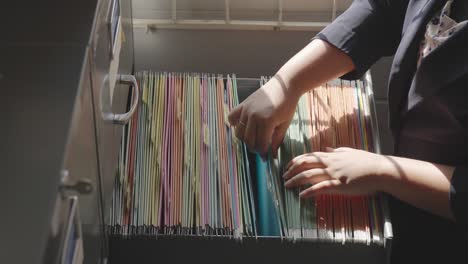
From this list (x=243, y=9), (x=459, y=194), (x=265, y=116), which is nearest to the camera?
(x=459, y=194)

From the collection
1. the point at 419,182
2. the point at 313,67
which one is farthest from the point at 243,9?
the point at 419,182

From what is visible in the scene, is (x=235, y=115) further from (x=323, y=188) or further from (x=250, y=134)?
(x=323, y=188)

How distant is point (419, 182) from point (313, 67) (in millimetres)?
242

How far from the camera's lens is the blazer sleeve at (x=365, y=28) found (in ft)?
3.02

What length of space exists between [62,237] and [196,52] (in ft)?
2.36

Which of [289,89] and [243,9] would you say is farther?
[243,9]

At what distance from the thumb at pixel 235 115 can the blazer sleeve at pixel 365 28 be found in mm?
172

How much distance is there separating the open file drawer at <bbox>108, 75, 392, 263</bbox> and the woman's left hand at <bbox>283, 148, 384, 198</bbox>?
0.18ft

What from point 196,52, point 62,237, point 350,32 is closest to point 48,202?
point 62,237

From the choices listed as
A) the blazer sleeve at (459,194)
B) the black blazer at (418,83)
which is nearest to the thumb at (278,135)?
the black blazer at (418,83)

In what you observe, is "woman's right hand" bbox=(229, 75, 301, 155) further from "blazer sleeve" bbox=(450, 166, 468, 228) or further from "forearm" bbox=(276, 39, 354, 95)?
"blazer sleeve" bbox=(450, 166, 468, 228)

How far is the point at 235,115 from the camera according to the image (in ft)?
2.97

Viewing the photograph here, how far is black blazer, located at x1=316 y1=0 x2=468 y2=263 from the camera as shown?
786 millimetres

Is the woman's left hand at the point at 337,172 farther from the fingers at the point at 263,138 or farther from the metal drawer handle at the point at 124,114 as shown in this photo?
the metal drawer handle at the point at 124,114
